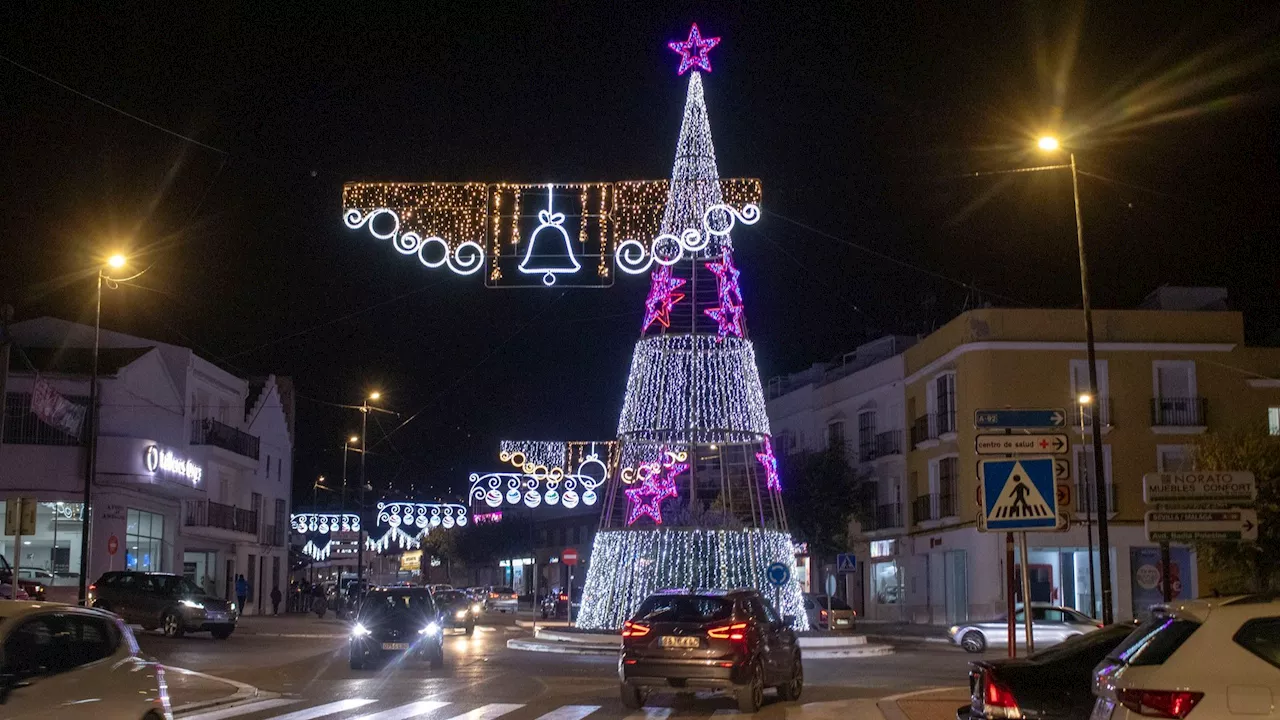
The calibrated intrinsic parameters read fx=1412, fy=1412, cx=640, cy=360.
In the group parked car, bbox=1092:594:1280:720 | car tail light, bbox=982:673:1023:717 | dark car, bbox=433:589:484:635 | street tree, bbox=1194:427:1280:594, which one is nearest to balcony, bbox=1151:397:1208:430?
street tree, bbox=1194:427:1280:594

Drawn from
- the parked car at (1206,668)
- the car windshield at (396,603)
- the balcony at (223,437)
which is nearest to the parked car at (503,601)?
the balcony at (223,437)

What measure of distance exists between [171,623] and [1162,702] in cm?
3000

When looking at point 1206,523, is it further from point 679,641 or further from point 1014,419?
point 679,641

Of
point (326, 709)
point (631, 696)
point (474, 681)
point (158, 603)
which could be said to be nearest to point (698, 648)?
point (631, 696)

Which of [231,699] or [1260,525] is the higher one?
[1260,525]

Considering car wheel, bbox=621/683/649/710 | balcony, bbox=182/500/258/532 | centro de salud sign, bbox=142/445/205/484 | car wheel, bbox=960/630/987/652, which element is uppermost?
centro de salud sign, bbox=142/445/205/484

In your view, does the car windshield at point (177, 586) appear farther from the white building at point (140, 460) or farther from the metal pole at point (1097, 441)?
the metal pole at point (1097, 441)

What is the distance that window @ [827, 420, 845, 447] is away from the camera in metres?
57.2

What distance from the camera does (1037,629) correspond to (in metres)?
33.3

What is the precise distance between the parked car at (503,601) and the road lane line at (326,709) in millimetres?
48070

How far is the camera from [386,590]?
25.7m

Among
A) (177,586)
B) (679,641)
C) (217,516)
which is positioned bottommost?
(679,641)

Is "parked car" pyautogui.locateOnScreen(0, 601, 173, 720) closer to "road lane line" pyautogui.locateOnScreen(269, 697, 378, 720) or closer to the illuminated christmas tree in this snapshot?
"road lane line" pyautogui.locateOnScreen(269, 697, 378, 720)

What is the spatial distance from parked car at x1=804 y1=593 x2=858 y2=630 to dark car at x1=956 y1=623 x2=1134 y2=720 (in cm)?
2697
